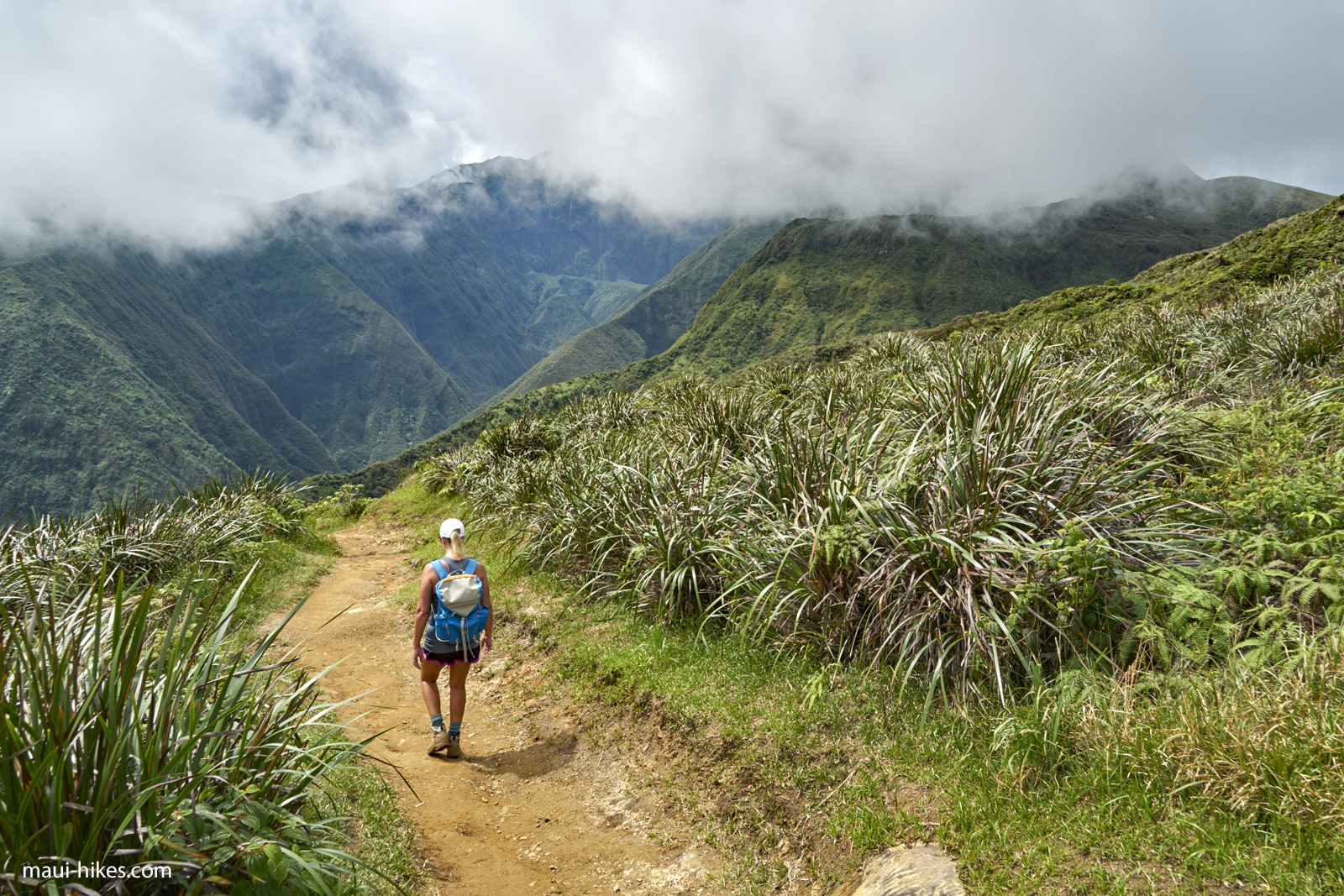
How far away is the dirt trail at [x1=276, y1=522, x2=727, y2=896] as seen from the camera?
10.6ft

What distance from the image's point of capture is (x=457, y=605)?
174 inches

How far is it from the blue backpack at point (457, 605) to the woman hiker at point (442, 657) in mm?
40

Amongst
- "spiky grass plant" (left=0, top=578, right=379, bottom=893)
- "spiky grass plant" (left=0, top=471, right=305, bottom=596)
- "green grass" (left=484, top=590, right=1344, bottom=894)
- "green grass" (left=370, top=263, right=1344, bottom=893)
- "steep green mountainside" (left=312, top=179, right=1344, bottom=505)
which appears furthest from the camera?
"steep green mountainside" (left=312, top=179, right=1344, bottom=505)

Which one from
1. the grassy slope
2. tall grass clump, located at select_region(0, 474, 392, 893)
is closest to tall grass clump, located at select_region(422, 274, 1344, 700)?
the grassy slope

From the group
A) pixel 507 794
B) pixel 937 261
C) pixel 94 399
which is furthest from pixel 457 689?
pixel 937 261

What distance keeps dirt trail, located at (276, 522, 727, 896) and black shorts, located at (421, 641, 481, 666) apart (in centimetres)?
46

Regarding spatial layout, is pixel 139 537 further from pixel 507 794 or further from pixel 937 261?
pixel 937 261

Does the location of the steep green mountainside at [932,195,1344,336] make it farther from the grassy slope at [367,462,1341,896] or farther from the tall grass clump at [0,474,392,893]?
the tall grass clump at [0,474,392,893]

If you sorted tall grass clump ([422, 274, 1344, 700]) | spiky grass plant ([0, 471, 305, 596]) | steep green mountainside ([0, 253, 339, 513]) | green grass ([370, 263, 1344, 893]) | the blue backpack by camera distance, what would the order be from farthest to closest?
steep green mountainside ([0, 253, 339, 513]), spiky grass plant ([0, 471, 305, 596]), the blue backpack, tall grass clump ([422, 274, 1344, 700]), green grass ([370, 263, 1344, 893])

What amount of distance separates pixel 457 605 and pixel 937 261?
16328 cm

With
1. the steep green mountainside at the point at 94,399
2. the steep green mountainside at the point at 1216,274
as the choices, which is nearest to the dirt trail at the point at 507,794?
the steep green mountainside at the point at 1216,274

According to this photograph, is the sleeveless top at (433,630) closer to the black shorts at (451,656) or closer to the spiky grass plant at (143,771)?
the black shorts at (451,656)

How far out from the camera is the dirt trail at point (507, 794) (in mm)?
3217

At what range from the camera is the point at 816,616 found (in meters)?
4.21
